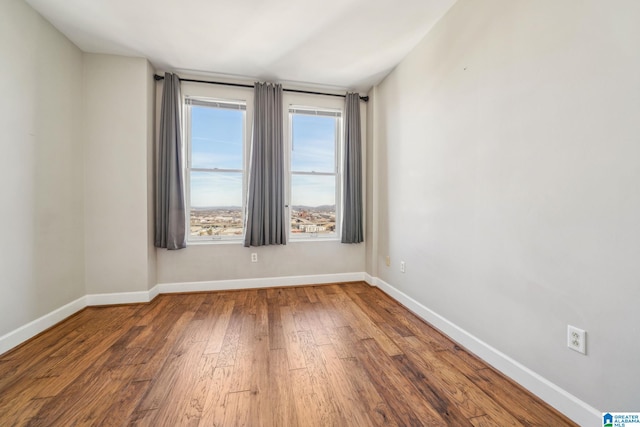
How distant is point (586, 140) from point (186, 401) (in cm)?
254

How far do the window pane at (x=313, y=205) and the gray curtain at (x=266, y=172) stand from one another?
27cm

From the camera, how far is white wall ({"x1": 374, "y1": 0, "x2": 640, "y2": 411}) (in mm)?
1124

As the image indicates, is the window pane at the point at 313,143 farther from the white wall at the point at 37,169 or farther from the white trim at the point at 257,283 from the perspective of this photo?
the white wall at the point at 37,169

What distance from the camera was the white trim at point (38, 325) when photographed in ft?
6.12

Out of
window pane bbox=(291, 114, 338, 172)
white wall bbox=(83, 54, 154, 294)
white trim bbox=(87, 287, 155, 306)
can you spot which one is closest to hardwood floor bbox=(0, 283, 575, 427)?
white trim bbox=(87, 287, 155, 306)

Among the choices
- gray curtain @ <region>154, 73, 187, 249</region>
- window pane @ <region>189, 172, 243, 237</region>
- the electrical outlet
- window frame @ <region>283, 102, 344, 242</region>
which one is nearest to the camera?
the electrical outlet

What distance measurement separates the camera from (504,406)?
1.37 meters

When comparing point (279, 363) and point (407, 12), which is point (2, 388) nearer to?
point (279, 363)

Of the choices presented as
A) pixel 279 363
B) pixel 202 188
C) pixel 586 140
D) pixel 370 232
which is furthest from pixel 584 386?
pixel 202 188

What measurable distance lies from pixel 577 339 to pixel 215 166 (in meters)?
3.56

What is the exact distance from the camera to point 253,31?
2322mm

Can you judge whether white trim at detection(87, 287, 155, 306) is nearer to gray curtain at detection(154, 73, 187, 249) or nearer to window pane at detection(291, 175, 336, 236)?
gray curtain at detection(154, 73, 187, 249)

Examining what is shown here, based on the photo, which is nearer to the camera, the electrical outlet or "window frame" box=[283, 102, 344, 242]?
the electrical outlet

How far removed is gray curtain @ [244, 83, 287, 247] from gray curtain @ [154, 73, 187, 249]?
0.85 meters
